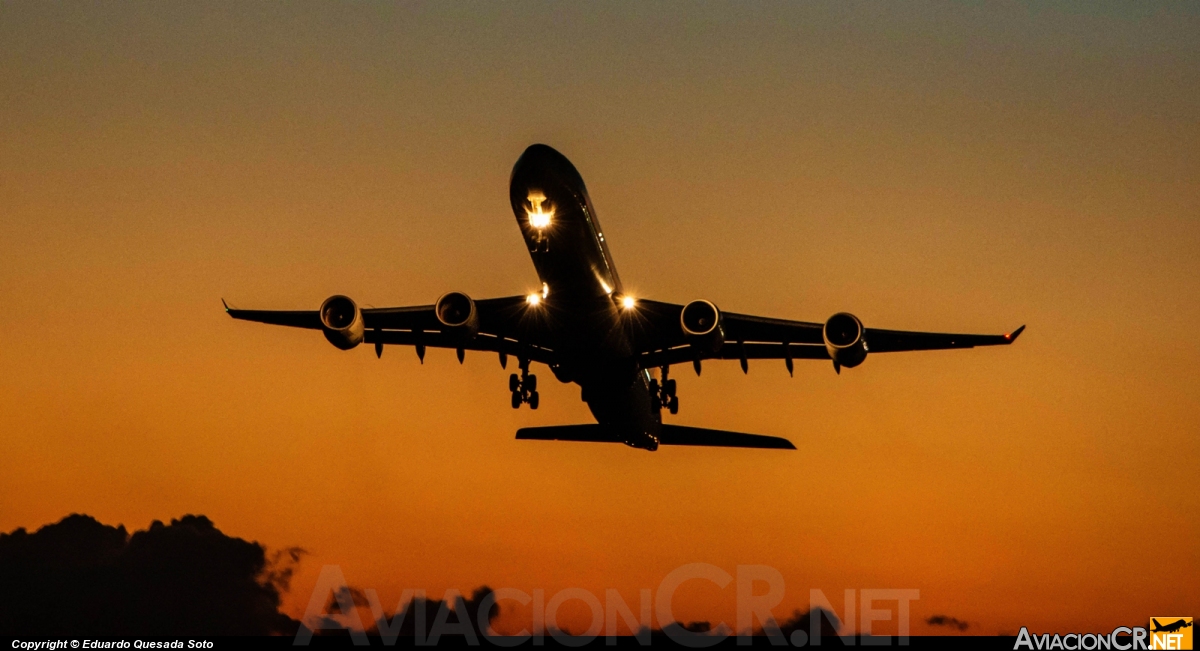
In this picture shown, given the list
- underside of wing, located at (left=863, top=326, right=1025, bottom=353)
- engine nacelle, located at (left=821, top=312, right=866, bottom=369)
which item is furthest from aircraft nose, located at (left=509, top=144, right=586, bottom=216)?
underside of wing, located at (left=863, top=326, right=1025, bottom=353)

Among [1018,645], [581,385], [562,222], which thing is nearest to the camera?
[1018,645]

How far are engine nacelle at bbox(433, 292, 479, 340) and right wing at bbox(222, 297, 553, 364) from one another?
32 centimetres

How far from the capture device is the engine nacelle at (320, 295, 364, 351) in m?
31.2

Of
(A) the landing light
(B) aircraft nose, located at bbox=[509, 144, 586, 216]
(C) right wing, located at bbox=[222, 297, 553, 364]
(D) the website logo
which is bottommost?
(D) the website logo

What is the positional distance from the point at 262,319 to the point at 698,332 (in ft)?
43.7

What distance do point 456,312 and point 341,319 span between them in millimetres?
3043

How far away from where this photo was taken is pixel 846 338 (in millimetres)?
31188

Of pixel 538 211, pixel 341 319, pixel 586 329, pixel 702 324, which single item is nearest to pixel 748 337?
pixel 702 324

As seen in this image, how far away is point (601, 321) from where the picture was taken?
105 ft

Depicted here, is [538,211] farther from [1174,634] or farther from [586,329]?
[1174,634]

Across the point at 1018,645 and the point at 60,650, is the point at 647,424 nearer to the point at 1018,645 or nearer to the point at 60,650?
the point at 1018,645

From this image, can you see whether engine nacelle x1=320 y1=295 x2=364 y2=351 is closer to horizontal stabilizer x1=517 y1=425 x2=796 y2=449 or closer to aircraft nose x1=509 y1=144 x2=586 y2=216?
aircraft nose x1=509 y1=144 x2=586 y2=216

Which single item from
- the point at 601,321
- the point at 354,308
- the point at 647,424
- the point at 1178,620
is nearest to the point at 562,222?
the point at 601,321

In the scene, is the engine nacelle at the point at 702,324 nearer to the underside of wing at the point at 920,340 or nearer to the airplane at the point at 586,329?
the airplane at the point at 586,329
